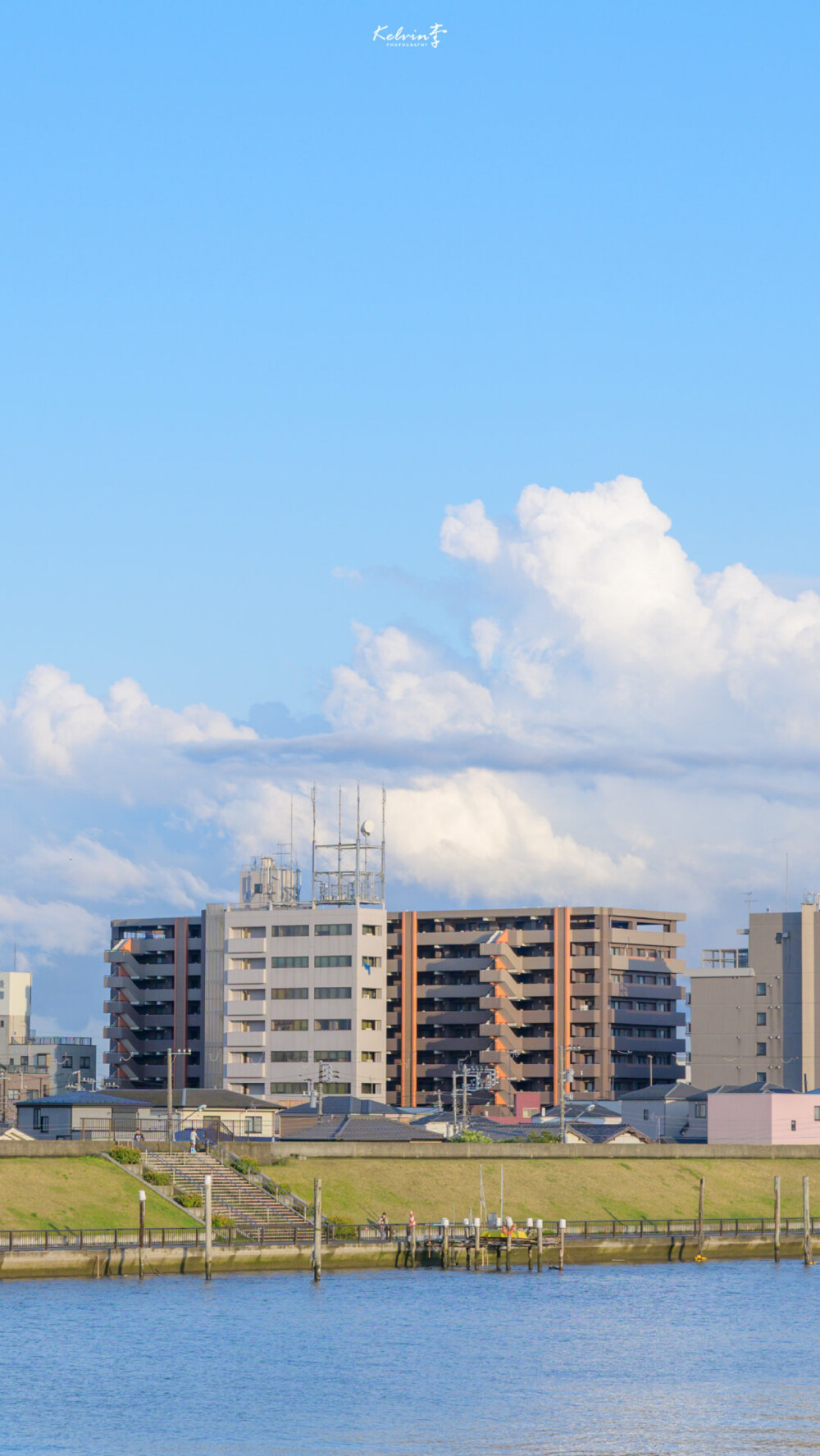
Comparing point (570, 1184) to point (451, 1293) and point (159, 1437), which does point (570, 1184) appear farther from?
point (159, 1437)

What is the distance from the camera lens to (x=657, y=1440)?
6266cm

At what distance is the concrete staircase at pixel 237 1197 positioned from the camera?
107 metres

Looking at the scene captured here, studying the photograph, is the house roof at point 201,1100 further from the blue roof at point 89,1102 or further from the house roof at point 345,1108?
the house roof at point 345,1108

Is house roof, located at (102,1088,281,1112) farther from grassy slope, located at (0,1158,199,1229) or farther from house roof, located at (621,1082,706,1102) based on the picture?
house roof, located at (621,1082,706,1102)

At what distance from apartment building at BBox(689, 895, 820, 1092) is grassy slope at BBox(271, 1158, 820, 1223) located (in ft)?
178

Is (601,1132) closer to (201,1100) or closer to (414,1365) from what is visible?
(201,1100)

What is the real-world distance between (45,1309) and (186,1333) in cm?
752

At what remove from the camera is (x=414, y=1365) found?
77750mm

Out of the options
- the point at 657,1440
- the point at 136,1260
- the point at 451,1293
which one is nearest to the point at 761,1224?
the point at 451,1293

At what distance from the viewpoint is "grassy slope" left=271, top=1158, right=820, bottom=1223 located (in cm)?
11950

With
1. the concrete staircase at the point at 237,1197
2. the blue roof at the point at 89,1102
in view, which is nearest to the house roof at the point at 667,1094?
the blue roof at the point at 89,1102

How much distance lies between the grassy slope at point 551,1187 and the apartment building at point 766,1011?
54201 mm

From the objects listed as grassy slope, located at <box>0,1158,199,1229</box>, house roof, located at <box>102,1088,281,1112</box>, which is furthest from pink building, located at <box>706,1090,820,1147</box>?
grassy slope, located at <box>0,1158,199,1229</box>

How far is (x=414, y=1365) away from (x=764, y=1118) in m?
76.5
